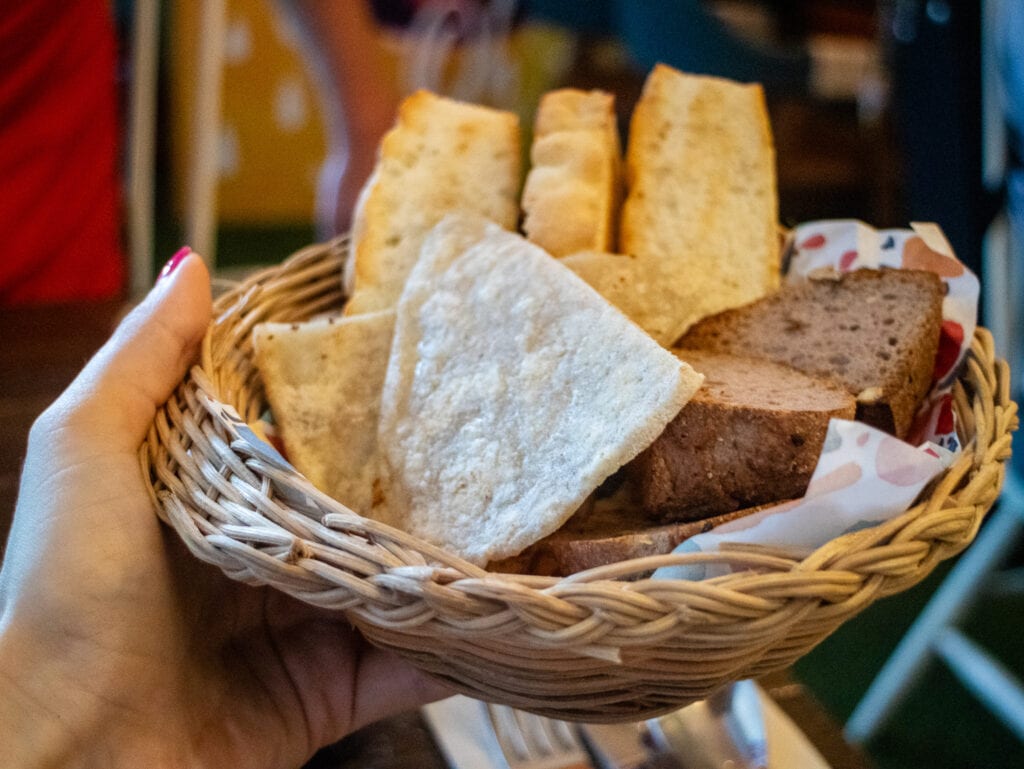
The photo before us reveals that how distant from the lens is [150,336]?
762 mm

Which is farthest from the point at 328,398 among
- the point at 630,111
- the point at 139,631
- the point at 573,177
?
the point at 630,111

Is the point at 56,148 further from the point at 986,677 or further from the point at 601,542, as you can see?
the point at 986,677

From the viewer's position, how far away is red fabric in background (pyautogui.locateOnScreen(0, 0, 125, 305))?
162cm

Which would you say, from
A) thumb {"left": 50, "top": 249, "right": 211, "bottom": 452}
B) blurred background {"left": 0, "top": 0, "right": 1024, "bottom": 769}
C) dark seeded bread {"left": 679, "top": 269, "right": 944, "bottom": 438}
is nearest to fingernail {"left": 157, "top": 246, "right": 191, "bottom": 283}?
thumb {"left": 50, "top": 249, "right": 211, "bottom": 452}

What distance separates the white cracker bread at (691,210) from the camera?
3.11 ft

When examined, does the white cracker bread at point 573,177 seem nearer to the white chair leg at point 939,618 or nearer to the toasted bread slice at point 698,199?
the toasted bread slice at point 698,199

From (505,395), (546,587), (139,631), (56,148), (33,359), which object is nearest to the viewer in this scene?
(546,587)

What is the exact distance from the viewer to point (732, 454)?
2.41 ft

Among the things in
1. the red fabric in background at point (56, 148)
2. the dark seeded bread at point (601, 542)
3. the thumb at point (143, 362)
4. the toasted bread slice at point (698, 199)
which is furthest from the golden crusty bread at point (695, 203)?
the red fabric in background at point (56, 148)

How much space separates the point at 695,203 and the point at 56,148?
135cm

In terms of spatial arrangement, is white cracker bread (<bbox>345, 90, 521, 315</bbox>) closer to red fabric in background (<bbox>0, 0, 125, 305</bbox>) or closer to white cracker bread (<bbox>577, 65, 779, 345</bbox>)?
white cracker bread (<bbox>577, 65, 779, 345</bbox>)

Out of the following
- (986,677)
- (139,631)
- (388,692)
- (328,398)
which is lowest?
(986,677)

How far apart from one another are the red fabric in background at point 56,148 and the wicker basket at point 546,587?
3.76ft

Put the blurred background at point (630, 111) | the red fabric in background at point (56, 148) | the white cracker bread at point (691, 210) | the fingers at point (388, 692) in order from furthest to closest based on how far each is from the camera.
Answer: the red fabric in background at point (56, 148)
the blurred background at point (630, 111)
the white cracker bread at point (691, 210)
the fingers at point (388, 692)
